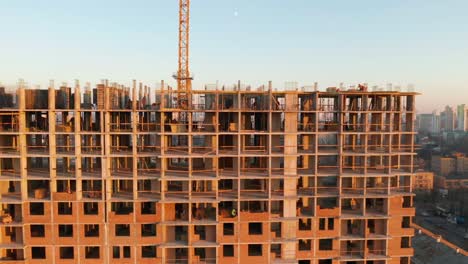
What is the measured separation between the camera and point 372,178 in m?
34.1

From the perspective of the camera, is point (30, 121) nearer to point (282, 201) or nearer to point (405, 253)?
point (282, 201)

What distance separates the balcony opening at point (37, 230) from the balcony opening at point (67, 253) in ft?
7.41

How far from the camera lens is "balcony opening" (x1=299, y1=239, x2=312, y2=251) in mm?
31680

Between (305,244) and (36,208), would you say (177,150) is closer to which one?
(36,208)

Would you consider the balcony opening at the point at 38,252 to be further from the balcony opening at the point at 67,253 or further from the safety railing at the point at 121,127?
the safety railing at the point at 121,127

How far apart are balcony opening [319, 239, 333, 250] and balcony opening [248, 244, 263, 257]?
20.0 feet

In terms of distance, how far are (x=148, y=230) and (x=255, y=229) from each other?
409 inches

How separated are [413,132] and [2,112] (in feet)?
126

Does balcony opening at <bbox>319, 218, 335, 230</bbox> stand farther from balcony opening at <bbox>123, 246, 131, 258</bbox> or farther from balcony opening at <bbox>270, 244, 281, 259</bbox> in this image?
balcony opening at <bbox>123, 246, 131, 258</bbox>

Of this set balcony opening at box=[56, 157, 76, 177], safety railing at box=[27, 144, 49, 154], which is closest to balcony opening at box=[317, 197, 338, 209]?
balcony opening at box=[56, 157, 76, 177]

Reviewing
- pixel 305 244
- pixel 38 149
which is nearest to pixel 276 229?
pixel 305 244

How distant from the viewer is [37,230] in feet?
98.5

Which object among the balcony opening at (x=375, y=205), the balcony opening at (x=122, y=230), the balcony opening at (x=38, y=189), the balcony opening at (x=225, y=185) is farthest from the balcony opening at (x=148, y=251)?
the balcony opening at (x=375, y=205)

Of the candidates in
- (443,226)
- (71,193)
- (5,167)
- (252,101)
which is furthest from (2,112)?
(443,226)
